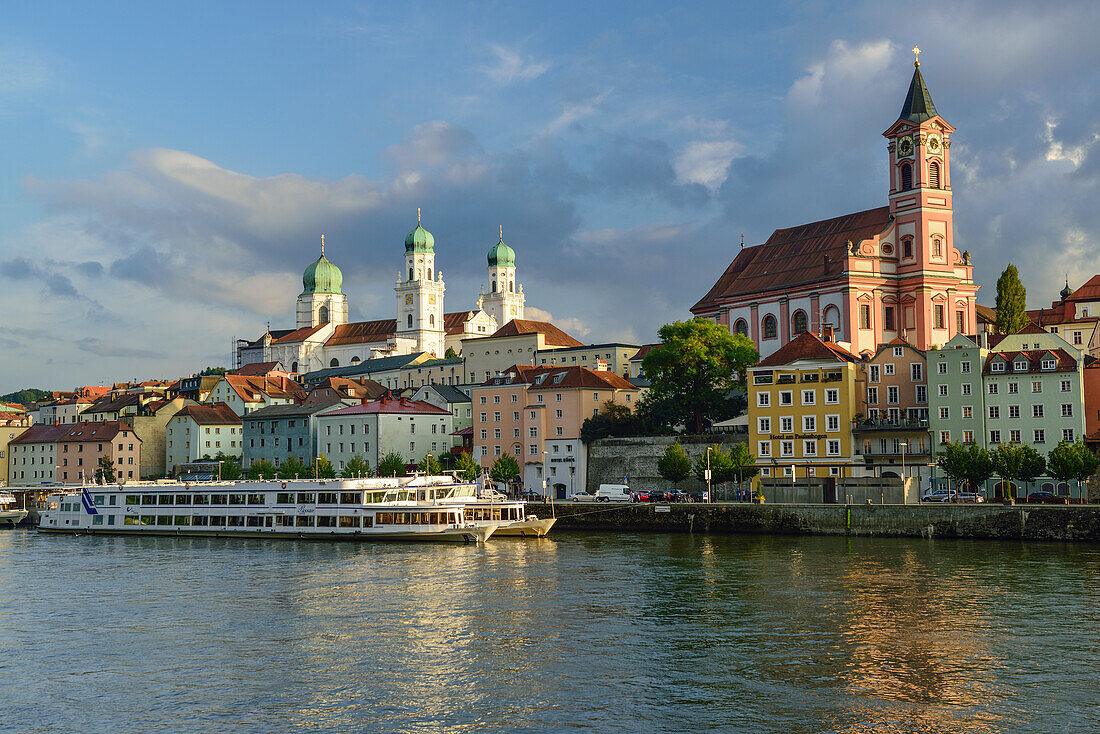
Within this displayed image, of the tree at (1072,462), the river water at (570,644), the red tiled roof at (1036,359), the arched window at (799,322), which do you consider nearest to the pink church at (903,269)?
the arched window at (799,322)

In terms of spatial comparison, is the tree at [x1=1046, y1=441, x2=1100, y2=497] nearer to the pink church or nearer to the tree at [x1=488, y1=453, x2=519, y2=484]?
the pink church

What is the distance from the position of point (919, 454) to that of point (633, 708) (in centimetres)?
5232

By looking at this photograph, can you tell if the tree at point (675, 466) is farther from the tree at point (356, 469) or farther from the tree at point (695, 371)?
the tree at point (356, 469)

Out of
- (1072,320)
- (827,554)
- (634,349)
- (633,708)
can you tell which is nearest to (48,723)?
(633,708)

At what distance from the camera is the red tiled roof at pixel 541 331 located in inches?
6102

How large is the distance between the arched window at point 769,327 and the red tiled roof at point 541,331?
48.4 m

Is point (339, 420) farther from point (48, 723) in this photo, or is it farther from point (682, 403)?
point (48, 723)

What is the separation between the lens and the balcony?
75000 millimetres

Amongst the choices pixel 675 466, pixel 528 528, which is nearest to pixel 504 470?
pixel 675 466

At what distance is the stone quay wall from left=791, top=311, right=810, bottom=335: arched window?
23.4m

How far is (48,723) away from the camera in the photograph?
26812mm

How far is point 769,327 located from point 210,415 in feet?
194

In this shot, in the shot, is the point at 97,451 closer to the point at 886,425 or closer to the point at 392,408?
the point at 392,408

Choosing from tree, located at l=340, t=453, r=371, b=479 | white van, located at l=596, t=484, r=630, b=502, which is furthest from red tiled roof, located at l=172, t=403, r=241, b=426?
white van, located at l=596, t=484, r=630, b=502
